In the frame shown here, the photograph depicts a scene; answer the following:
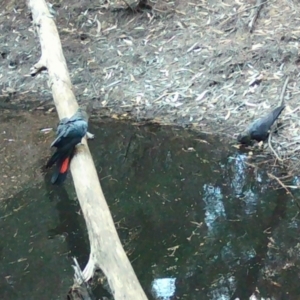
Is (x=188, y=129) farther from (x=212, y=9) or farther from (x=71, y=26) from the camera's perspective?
(x=71, y=26)

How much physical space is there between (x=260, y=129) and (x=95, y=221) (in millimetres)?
2192

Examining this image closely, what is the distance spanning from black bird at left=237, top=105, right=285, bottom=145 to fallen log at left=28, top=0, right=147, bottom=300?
1562 millimetres

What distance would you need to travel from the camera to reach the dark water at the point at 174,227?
3.23 meters

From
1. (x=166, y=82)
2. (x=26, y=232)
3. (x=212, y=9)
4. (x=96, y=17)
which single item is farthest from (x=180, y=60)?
(x=26, y=232)

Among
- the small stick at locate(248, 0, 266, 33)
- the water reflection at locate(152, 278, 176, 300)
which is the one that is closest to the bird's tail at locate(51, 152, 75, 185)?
the water reflection at locate(152, 278, 176, 300)

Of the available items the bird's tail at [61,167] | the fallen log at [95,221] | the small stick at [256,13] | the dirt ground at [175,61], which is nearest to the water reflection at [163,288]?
the fallen log at [95,221]

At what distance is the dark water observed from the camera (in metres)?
3.23

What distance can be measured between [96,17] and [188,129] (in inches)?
102

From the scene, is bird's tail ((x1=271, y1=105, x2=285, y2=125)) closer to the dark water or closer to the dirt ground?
the dirt ground

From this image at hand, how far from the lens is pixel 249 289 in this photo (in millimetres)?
3125

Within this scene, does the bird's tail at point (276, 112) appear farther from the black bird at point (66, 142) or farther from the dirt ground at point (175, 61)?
the black bird at point (66, 142)

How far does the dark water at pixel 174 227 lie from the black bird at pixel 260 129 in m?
0.15

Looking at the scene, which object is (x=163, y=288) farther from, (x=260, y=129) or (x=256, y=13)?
(x=256, y=13)

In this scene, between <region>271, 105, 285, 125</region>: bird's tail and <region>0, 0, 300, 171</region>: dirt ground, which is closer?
<region>271, 105, 285, 125</region>: bird's tail
